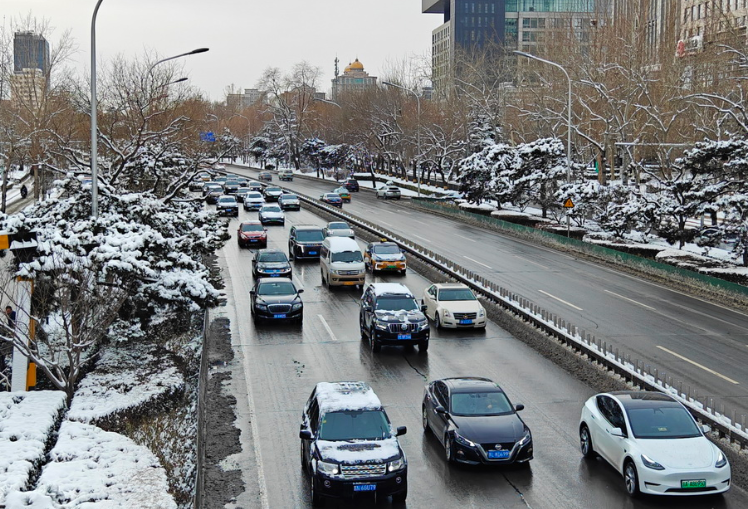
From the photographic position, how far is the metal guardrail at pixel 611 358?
17188 millimetres

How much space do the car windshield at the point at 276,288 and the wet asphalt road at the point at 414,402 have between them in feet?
3.99

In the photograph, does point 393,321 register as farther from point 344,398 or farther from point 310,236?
point 310,236

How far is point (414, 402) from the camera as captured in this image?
20.4m

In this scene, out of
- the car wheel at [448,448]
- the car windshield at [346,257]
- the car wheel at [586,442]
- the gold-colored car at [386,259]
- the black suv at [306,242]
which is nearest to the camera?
the car wheel at [448,448]

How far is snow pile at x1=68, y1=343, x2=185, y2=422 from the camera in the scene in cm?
2000

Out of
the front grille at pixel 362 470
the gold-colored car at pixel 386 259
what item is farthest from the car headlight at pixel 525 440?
the gold-colored car at pixel 386 259

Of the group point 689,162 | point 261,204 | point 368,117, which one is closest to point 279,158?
point 368,117

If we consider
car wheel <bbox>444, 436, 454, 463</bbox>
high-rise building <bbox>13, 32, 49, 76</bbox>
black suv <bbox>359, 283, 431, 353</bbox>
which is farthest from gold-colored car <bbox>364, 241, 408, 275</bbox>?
high-rise building <bbox>13, 32, 49, 76</bbox>

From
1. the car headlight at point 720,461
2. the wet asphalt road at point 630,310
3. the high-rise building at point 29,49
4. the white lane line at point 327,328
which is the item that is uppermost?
the high-rise building at point 29,49

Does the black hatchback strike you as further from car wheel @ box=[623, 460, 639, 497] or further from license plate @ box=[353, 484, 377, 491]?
license plate @ box=[353, 484, 377, 491]

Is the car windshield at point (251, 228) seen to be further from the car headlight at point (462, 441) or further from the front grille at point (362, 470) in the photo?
the front grille at point (362, 470)

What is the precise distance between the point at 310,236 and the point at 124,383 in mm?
22439

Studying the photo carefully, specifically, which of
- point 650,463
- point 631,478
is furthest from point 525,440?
point 650,463

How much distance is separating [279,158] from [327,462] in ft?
456
